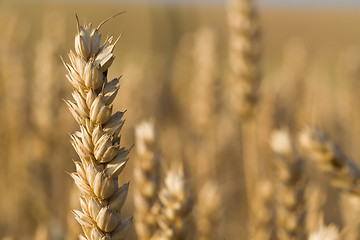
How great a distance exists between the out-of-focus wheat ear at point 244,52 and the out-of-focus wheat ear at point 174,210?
162cm

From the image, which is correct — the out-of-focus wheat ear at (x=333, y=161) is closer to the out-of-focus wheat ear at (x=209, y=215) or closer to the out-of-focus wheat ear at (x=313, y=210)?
the out-of-focus wheat ear at (x=313, y=210)

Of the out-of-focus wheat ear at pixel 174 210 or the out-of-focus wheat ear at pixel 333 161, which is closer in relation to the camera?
the out-of-focus wheat ear at pixel 174 210

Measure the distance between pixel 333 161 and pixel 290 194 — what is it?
1.03 ft

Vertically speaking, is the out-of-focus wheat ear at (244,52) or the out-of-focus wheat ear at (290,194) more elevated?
the out-of-focus wheat ear at (244,52)

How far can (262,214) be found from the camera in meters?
2.24

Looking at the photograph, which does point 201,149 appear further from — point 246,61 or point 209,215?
point 209,215

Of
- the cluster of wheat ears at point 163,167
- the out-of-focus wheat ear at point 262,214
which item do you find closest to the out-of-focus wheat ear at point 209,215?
the cluster of wheat ears at point 163,167

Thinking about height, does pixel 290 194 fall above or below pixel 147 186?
below

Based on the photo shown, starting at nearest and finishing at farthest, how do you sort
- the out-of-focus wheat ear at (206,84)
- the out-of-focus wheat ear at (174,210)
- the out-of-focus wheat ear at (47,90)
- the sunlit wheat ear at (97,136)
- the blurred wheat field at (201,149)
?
the sunlit wheat ear at (97,136) → the out-of-focus wheat ear at (174,210) → the blurred wheat field at (201,149) → the out-of-focus wheat ear at (47,90) → the out-of-focus wheat ear at (206,84)

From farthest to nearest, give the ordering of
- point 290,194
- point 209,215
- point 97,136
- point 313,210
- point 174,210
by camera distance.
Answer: point 313,210
point 209,215
point 290,194
point 174,210
point 97,136

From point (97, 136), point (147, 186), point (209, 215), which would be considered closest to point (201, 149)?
point (209, 215)

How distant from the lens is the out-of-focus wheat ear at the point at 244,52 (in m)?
2.79

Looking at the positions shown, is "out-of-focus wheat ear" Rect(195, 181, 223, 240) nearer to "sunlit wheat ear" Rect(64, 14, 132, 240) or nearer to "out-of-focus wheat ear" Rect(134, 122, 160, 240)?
"out-of-focus wheat ear" Rect(134, 122, 160, 240)

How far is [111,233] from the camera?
0.85 metres
